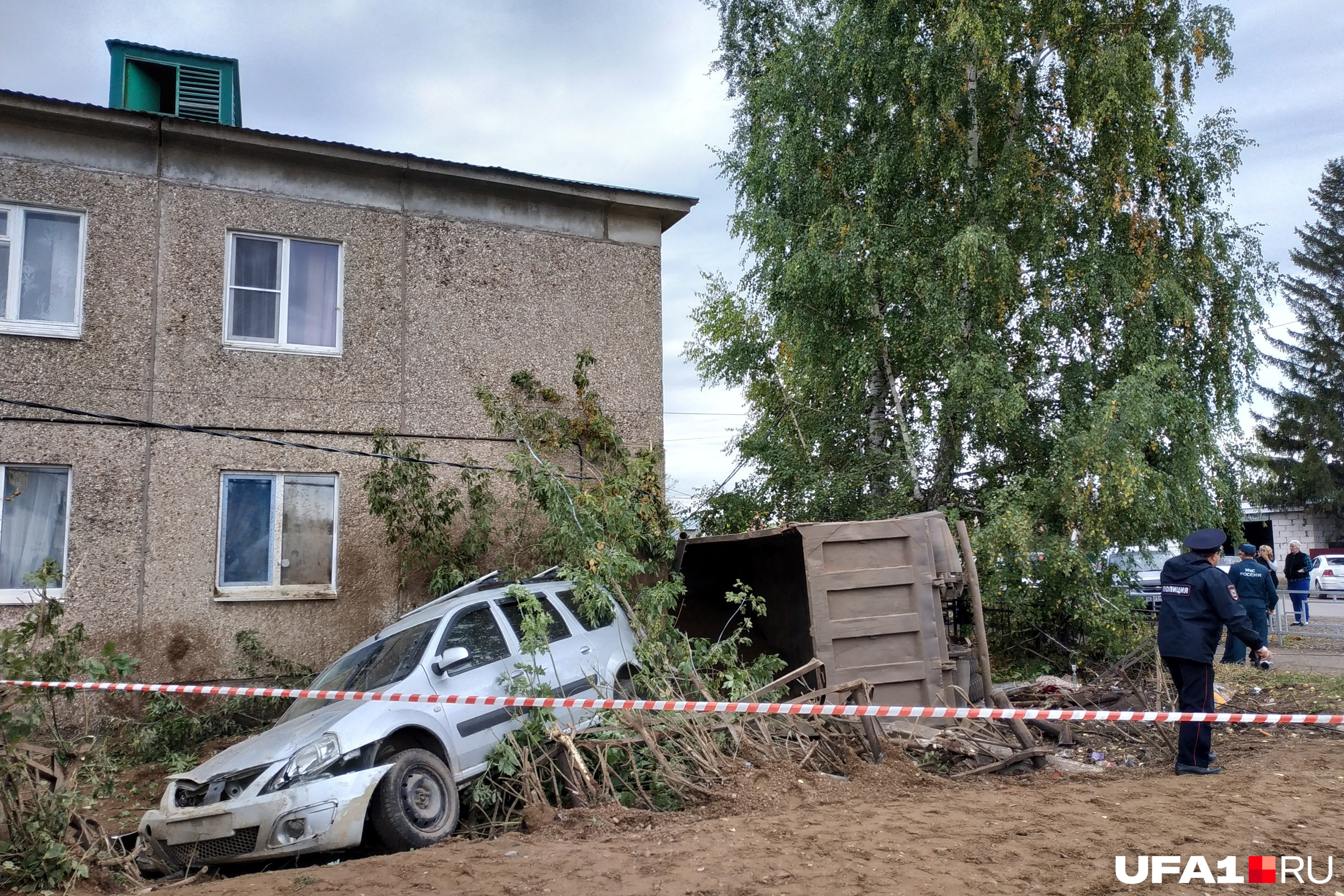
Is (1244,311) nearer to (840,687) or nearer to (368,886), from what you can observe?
(840,687)

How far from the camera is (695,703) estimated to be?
21.8 feet

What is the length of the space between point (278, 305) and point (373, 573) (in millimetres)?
2997

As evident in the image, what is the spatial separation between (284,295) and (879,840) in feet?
26.8

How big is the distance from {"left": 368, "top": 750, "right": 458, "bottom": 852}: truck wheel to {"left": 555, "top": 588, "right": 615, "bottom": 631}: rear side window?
2020 millimetres

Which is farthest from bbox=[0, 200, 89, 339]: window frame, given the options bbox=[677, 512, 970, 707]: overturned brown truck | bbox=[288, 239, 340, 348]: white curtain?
bbox=[677, 512, 970, 707]: overturned brown truck

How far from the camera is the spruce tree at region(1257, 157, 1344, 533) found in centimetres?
3394

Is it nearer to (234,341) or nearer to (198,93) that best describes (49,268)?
(234,341)

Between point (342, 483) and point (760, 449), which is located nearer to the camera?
point (342, 483)

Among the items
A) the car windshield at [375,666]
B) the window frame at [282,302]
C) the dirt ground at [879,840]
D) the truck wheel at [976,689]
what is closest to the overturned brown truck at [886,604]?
the truck wheel at [976,689]

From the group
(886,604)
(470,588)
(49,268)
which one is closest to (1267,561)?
(886,604)

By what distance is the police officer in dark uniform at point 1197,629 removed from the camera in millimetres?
6875

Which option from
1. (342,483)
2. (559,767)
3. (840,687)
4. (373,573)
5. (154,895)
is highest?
(342,483)

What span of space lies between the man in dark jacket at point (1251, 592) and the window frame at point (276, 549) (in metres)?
10.7

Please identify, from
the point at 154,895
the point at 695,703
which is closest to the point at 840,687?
the point at 695,703
